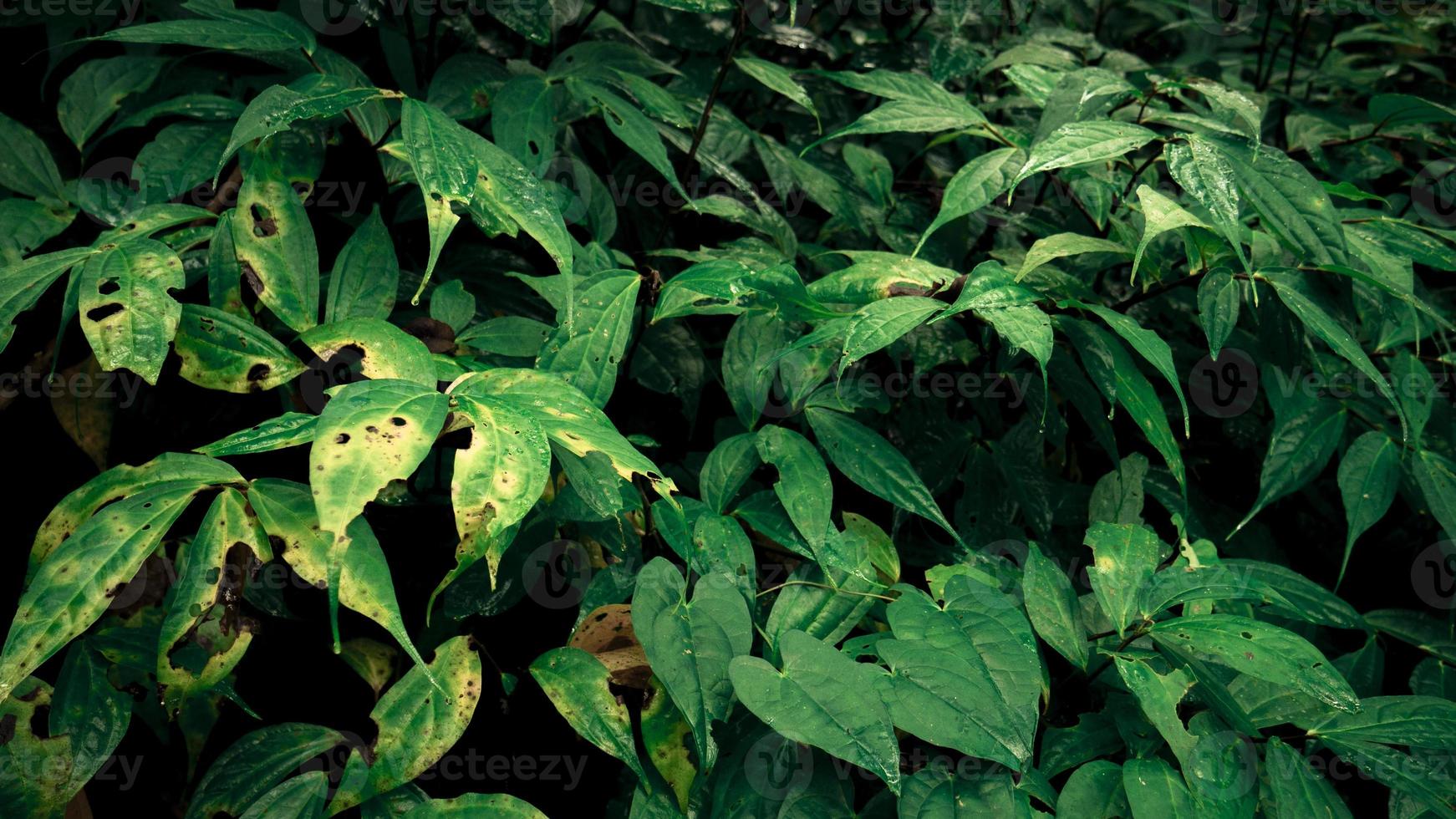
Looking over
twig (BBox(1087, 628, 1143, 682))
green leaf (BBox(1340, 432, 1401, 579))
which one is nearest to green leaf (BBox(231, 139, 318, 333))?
twig (BBox(1087, 628, 1143, 682))

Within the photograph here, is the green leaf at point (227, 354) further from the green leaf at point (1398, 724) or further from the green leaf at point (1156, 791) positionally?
the green leaf at point (1398, 724)

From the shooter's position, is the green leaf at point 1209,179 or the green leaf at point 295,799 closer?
the green leaf at point 295,799

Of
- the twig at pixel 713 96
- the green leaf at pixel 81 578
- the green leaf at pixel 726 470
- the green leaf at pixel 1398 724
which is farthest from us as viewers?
the twig at pixel 713 96

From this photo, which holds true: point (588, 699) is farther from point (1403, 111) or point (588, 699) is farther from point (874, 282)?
point (1403, 111)

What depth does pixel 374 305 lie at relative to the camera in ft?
3.87

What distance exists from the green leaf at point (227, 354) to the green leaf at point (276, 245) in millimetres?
61

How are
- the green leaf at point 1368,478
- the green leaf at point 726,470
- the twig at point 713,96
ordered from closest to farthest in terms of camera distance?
the green leaf at point 726,470 < the green leaf at point 1368,478 < the twig at point 713,96

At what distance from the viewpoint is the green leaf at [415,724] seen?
0.96 m

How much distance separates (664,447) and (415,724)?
64 centimetres

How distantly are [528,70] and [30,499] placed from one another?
909 mm

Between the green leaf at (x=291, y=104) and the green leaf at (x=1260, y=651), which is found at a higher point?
the green leaf at (x=291, y=104)

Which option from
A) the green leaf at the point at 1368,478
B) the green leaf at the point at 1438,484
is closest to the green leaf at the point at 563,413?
the green leaf at the point at 1368,478

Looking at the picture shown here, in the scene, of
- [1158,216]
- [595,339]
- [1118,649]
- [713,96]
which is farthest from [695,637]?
[713,96]

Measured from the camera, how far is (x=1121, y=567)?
44.7 inches
